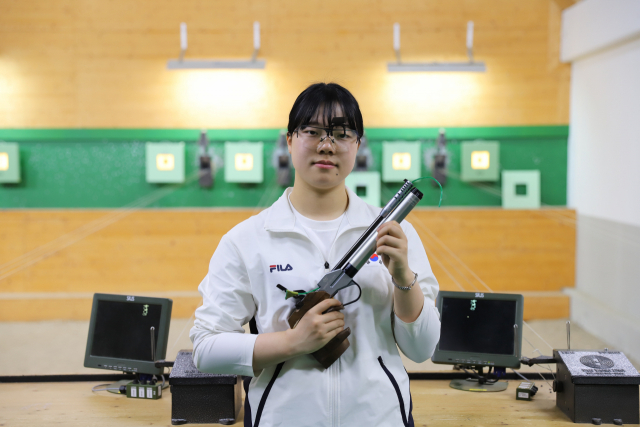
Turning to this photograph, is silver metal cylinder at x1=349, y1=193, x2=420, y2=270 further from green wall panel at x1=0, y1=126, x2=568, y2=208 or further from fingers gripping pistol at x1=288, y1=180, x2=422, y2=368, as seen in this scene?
green wall panel at x1=0, y1=126, x2=568, y2=208

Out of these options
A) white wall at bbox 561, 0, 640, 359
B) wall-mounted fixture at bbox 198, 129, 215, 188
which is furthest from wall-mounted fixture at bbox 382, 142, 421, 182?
wall-mounted fixture at bbox 198, 129, 215, 188

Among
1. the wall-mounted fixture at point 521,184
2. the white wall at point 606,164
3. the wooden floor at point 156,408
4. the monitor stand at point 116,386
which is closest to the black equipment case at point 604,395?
the wooden floor at point 156,408

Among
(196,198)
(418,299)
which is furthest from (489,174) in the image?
(418,299)

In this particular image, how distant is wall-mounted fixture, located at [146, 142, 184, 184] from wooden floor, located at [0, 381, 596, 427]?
6.84 ft

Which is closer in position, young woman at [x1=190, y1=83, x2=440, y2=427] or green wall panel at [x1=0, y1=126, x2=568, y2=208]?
young woman at [x1=190, y1=83, x2=440, y2=427]

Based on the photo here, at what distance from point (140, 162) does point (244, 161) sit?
0.76 metres

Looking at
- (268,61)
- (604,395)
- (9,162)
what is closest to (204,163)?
(268,61)

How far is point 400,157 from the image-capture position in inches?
155

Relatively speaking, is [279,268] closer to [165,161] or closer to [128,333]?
[128,333]

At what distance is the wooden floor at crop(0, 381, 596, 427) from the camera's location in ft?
5.69

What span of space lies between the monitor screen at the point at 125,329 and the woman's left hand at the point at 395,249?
51.8 inches

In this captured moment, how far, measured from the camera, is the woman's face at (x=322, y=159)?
99 centimetres

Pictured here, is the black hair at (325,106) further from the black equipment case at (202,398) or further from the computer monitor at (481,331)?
the computer monitor at (481,331)

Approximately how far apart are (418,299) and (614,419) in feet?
3.88
